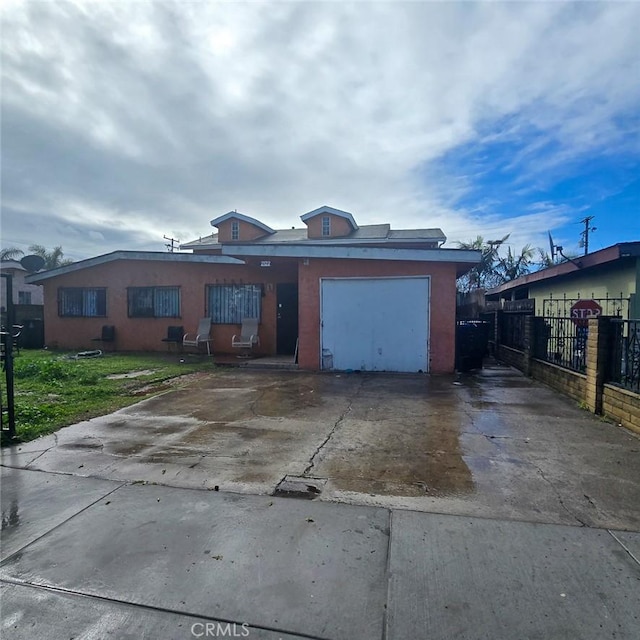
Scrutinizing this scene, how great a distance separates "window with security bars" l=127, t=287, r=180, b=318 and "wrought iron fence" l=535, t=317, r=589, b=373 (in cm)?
1050

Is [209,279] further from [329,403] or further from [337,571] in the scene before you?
[337,571]

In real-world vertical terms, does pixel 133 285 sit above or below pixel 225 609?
above

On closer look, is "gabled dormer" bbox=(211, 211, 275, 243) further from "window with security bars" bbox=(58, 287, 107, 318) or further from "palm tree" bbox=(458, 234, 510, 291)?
"palm tree" bbox=(458, 234, 510, 291)

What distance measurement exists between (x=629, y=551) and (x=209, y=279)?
11.9 meters

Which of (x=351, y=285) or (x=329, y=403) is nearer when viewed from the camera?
(x=329, y=403)

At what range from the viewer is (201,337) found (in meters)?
12.2

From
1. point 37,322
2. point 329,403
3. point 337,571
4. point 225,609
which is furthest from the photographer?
point 37,322

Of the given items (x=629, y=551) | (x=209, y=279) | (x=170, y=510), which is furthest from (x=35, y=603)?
(x=209, y=279)

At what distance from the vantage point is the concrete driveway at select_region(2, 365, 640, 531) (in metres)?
3.17

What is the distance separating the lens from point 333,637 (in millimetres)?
1839

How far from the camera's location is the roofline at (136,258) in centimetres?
1227

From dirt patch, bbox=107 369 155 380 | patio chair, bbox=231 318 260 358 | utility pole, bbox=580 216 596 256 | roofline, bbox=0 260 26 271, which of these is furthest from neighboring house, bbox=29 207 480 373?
roofline, bbox=0 260 26 271

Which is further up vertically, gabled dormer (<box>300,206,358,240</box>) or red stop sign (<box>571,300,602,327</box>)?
gabled dormer (<box>300,206,358,240</box>)

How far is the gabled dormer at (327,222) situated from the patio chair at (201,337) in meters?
8.87
